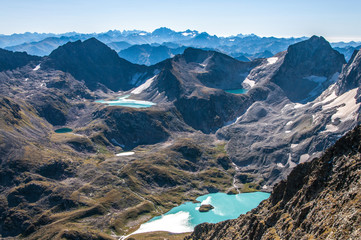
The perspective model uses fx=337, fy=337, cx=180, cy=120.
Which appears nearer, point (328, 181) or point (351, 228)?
point (351, 228)

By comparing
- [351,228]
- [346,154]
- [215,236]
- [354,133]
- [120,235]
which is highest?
[354,133]

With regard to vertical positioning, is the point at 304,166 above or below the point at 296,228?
above

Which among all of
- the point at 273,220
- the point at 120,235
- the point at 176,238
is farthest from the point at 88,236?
the point at 273,220

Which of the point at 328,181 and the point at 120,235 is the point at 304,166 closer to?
the point at 328,181

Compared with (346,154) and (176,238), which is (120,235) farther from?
(346,154)

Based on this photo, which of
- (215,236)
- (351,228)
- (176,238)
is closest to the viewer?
(351,228)

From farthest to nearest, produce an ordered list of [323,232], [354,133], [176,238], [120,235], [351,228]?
[120,235], [176,238], [354,133], [323,232], [351,228]

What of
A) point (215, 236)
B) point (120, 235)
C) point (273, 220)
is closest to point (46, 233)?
point (120, 235)
